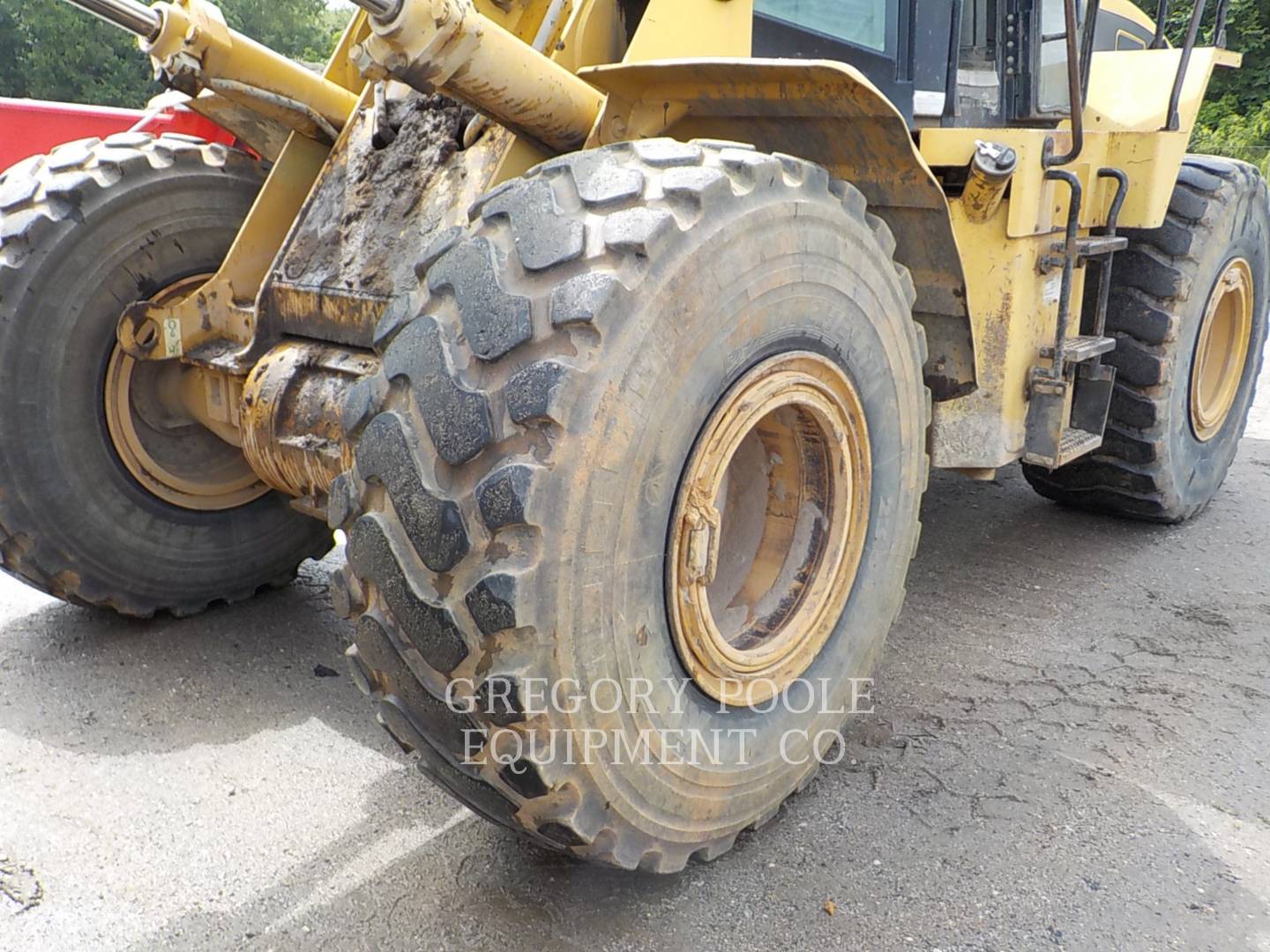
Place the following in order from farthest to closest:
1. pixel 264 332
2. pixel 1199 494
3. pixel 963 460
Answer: pixel 1199 494
pixel 963 460
pixel 264 332

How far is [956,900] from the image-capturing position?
238 cm

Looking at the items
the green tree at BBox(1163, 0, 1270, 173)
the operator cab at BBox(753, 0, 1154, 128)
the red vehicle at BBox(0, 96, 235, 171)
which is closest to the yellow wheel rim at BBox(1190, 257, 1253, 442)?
the operator cab at BBox(753, 0, 1154, 128)

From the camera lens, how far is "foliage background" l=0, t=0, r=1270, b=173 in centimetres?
1967

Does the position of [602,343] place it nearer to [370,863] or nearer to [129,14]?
[370,863]

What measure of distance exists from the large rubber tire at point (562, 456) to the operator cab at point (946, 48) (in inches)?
39.5

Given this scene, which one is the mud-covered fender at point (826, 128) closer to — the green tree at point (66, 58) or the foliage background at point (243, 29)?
the foliage background at point (243, 29)

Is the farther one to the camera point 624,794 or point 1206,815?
point 1206,815

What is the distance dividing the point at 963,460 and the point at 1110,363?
49.3 inches

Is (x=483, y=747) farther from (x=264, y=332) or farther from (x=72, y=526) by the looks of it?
(x=72, y=526)

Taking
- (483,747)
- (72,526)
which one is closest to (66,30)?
(72,526)

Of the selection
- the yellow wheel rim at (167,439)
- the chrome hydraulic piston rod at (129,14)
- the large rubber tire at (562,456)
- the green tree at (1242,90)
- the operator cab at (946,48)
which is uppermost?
the chrome hydraulic piston rod at (129,14)

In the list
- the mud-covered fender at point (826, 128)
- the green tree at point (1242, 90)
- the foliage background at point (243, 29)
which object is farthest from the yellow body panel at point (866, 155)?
the green tree at point (1242, 90)

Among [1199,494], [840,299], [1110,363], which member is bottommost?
[1199,494]

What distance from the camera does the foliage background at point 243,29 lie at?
1967cm
